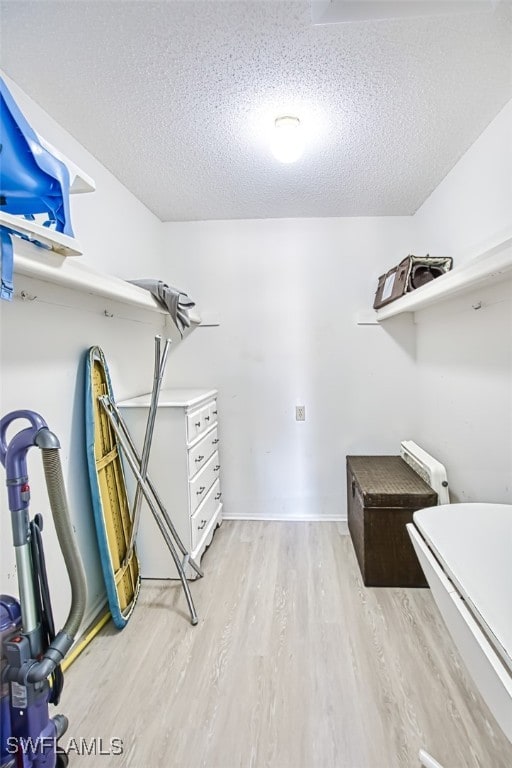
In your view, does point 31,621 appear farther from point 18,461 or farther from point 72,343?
point 72,343

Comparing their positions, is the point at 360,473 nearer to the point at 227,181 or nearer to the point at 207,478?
the point at 207,478

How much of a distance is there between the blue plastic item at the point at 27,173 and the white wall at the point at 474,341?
159 cm

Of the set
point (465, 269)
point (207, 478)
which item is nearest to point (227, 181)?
point (465, 269)

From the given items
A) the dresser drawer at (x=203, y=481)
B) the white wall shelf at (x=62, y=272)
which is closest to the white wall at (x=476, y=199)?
the white wall shelf at (x=62, y=272)

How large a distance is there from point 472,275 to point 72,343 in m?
1.86

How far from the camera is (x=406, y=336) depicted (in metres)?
3.16

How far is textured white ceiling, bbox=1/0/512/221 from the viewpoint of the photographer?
129cm

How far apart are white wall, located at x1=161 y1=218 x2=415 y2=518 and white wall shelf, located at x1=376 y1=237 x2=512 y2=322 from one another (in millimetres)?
843

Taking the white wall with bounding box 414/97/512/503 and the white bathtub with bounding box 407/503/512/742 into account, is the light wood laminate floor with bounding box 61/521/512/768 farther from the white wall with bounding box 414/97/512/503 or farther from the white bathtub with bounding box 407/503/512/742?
the white wall with bounding box 414/97/512/503

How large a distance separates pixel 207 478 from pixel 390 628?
1.45 m

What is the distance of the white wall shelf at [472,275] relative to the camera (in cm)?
140

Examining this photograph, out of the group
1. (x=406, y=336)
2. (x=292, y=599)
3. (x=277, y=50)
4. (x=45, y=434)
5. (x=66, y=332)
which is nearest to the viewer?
(x=45, y=434)

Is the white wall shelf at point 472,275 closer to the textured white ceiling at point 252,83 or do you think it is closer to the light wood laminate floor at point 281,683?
the textured white ceiling at point 252,83

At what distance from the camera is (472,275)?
1598 millimetres
